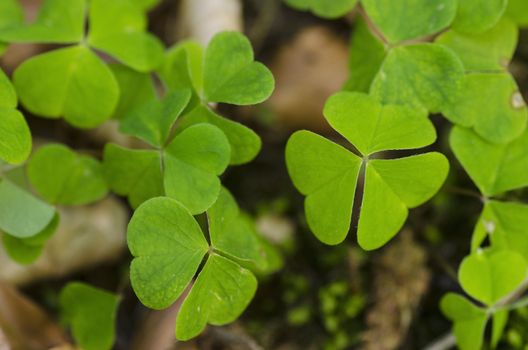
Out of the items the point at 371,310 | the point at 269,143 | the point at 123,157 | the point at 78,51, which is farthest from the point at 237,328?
the point at 78,51

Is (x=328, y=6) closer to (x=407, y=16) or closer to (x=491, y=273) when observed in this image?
(x=407, y=16)

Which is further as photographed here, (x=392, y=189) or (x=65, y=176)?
(x=65, y=176)

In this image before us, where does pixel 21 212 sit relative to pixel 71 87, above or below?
below

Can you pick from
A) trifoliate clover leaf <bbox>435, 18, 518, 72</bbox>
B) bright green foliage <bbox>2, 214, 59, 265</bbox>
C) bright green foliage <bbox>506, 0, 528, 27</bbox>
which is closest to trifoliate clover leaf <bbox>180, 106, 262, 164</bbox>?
bright green foliage <bbox>2, 214, 59, 265</bbox>

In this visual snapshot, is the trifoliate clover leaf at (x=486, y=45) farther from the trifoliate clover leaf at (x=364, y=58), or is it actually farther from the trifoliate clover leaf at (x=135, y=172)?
the trifoliate clover leaf at (x=135, y=172)

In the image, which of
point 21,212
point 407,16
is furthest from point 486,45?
point 21,212

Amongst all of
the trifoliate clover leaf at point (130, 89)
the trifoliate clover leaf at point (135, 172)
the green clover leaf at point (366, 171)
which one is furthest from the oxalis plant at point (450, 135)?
the trifoliate clover leaf at point (130, 89)

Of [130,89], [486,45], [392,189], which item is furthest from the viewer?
[130,89]
